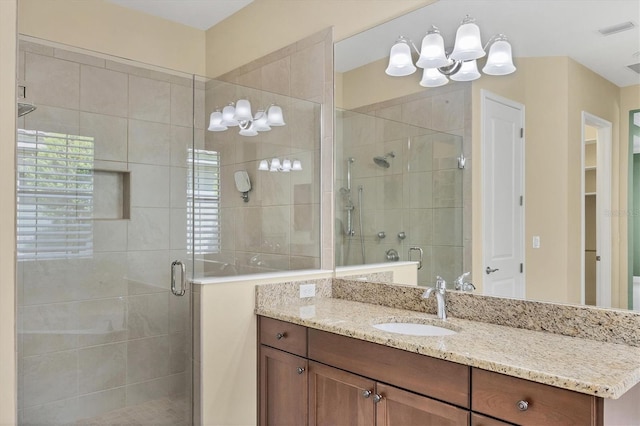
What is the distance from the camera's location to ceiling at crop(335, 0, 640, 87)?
1.65 metres

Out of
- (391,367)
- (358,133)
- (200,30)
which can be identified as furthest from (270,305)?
(200,30)

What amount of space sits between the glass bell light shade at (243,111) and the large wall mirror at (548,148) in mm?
1032

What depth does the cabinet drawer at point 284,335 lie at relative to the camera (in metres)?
2.15

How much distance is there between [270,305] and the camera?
2.46 meters

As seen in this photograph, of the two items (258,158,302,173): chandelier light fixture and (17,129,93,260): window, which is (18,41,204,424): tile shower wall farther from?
(258,158,302,173): chandelier light fixture

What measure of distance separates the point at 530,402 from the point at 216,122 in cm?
217

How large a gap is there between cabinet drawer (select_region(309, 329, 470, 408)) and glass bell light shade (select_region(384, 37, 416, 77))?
1360 millimetres

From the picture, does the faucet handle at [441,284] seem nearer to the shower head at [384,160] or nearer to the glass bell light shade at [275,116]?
the shower head at [384,160]

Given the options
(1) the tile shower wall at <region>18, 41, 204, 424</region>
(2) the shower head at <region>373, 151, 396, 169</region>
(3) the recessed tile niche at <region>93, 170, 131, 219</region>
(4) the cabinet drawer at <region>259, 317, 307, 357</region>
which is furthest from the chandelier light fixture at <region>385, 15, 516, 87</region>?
(3) the recessed tile niche at <region>93, 170, 131, 219</region>

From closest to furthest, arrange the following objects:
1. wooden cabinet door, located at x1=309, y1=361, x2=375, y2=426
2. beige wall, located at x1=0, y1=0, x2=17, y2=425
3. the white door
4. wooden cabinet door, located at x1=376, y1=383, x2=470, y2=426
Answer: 1. beige wall, located at x1=0, y1=0, x2=17, y2=425
2. wooden cabinet door, located at x1=376, y1=383, x2=470, y2=426
3. wooden cabinet door, located at x1=309, y1=361, x2=375, y2=426
4. the white door

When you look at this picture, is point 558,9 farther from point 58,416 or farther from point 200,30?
point 58,416

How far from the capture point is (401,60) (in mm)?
2396

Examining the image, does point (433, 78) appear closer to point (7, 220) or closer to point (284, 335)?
point (284, 335)

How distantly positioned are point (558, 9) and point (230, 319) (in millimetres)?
1980
